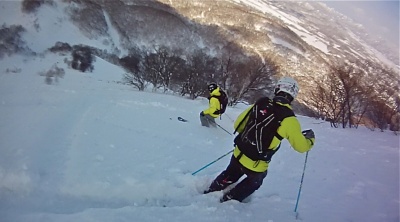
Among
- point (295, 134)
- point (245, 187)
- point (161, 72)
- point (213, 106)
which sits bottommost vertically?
point (161, 72)

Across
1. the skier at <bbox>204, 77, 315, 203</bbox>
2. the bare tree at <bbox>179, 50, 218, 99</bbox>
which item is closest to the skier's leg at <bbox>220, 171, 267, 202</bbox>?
the skier at <bbox>204, 77, 315, 203</bbox>

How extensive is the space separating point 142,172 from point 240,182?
180 centimetres

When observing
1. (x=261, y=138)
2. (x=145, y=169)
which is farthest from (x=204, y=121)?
(x=261, y=138)

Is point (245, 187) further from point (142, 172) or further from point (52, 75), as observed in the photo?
point (52, 75)

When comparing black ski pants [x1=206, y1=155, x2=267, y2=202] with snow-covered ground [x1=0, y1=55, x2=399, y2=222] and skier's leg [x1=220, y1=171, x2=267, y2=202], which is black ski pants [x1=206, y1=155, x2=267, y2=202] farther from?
snow-covered ground [x1=0, y1=55, x2=399, y2=222]

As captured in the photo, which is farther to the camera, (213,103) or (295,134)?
(213,103)

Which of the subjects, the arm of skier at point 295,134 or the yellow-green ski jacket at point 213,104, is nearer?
the arm of skier at point 295,134

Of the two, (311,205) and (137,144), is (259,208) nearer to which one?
(311,205)

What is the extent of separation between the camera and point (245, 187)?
5188 millimetres

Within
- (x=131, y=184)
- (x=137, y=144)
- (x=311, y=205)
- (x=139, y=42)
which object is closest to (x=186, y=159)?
(x=137, y=144)

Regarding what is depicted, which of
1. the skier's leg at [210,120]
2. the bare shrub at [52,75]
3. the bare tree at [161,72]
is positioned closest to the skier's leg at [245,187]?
the skier's leg at [210,120]

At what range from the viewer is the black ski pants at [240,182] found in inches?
200

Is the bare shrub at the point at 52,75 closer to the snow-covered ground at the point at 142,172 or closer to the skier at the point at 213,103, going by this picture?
the snow-covered ground at the point at 142,172

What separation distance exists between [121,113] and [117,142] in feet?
11.1
